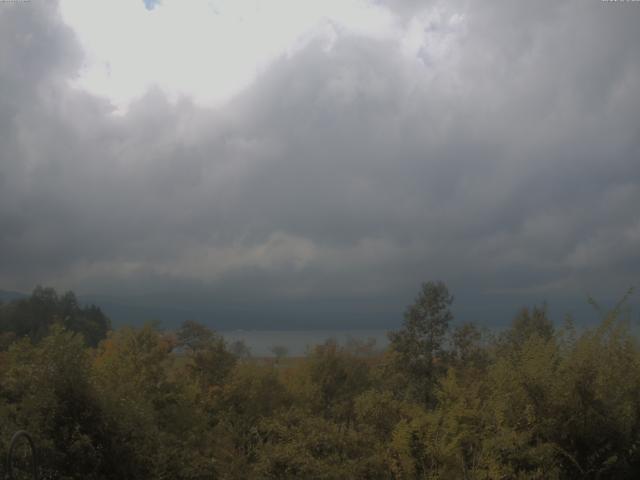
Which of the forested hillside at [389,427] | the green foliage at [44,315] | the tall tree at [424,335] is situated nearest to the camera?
the forested hillside at [389,427]

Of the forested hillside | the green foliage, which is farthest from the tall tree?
the green foliage

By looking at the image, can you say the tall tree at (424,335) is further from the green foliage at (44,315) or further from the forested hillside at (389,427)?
the green foliage at (44,315)

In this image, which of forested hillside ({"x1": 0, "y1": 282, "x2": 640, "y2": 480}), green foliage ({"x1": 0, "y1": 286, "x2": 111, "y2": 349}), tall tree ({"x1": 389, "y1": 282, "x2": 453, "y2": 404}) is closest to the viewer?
forested hillside ({"x1": 0, "y1": 282, "x2": 640, "y2": 480})

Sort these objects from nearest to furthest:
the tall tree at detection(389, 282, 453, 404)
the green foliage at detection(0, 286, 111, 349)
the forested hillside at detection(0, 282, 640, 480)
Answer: the forested hillside at detection(0, 282, 640, 480) < the tall tree at detection(389, 282, 453, 404) < the green foliage at detection(0, 286, 111, 349)

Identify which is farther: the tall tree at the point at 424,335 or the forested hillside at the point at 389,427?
the tall tree at the point at 424,335

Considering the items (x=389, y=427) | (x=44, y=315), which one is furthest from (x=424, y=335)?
(x=44, y=315)

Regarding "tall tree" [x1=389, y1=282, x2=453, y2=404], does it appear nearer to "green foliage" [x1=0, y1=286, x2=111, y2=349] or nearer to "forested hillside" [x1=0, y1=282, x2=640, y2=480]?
"forested hillside" [x1=0, y1=282, x2=640, y2=480]

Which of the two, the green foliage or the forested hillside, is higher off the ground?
the green foliage

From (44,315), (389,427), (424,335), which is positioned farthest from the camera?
(44,315)

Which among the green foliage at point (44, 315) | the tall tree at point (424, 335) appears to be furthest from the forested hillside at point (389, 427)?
the green foliage at point (44, 315)

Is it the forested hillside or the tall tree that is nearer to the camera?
the forested hillside

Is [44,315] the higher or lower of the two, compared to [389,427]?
higher

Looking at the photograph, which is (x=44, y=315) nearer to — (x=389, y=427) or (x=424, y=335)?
(x=424, y=335)

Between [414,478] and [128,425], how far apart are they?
493 centimetres
